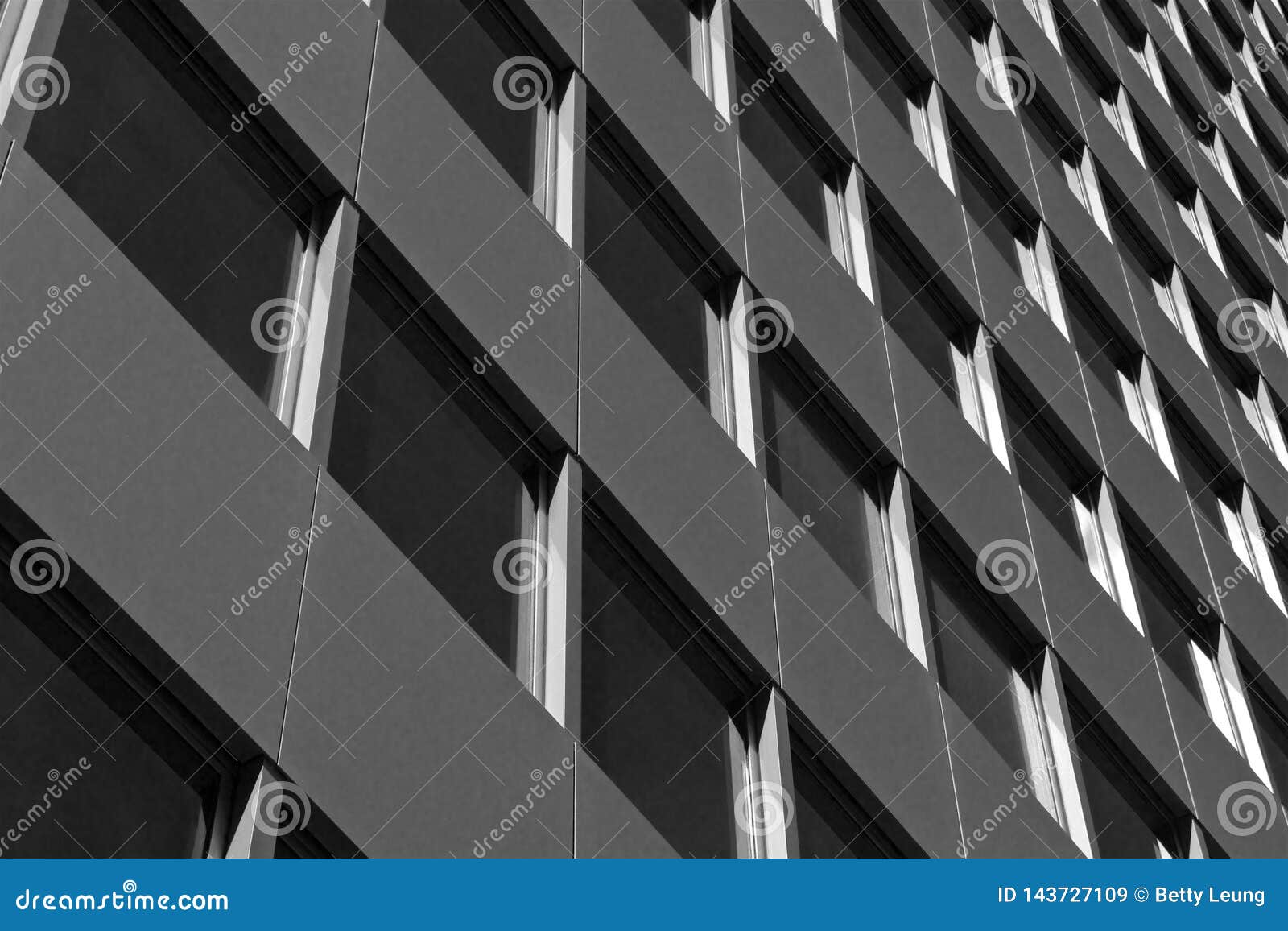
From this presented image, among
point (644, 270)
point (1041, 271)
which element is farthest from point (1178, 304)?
point (644, 270)

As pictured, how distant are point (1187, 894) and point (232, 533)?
8.32 m

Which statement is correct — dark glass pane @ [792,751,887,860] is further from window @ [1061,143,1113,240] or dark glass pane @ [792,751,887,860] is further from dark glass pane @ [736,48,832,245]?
window @ [1061,143,1113,240]

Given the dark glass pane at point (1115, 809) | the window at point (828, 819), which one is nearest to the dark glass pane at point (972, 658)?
the dark glass pane at point (1115, 809)

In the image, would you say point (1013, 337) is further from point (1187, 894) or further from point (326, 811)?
point (326, 811)

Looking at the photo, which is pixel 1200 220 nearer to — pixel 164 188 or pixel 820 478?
pixel 820 478

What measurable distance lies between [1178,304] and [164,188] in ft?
64.4

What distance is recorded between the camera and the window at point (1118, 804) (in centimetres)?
1589

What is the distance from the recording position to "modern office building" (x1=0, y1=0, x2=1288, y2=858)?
28.2 feet

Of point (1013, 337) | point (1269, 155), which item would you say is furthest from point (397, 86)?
point (1269, 155)

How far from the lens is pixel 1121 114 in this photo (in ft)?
94.4

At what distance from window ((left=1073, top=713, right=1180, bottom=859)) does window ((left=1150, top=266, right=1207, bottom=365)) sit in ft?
33.2

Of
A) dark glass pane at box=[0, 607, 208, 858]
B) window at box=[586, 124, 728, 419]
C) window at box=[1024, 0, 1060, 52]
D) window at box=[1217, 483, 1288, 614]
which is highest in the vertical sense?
dark glass pane at box=[0, 607, 208, 858]

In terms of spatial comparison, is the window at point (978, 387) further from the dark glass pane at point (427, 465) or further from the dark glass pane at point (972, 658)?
the dark glass pane at point (427, 465)

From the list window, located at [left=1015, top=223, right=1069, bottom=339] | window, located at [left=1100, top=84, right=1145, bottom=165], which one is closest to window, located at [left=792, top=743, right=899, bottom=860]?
window, located at [left=1015, top=223, right=1069, bottom=339]
